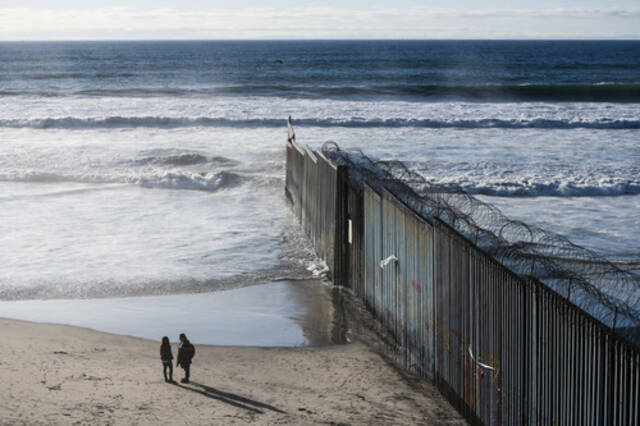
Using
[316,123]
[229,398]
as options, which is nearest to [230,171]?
[316,123]

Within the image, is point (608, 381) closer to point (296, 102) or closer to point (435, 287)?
point (435, 287)

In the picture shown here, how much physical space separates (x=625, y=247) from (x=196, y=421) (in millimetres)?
9899

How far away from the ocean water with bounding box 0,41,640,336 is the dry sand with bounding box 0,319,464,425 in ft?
9.53

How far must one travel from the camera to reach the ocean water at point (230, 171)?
45.8 feet

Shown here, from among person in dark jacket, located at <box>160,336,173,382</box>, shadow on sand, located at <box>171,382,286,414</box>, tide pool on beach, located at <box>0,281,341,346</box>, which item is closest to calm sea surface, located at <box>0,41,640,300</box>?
tide pool on beach, located at <box>0,281,341,346</box>

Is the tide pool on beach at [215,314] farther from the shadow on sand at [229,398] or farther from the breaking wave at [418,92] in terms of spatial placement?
the breaking wave at [418,92]

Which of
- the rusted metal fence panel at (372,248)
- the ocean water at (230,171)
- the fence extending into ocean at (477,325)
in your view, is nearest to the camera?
the fence extending into ocean at (477,325)

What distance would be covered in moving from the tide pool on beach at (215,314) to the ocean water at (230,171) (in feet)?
1.53

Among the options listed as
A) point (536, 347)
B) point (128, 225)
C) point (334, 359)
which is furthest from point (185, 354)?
point (128, 225)

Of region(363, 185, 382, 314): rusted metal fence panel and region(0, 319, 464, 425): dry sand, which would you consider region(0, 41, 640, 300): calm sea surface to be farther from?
region(0, 319, 464, 425): dry sand

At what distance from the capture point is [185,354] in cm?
839

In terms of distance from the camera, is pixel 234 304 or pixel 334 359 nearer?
pixel 334 359

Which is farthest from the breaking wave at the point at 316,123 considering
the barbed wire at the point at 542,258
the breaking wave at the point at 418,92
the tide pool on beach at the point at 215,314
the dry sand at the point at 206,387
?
the dry sand at the point at 206,387

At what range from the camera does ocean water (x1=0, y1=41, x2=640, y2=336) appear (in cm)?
1397
